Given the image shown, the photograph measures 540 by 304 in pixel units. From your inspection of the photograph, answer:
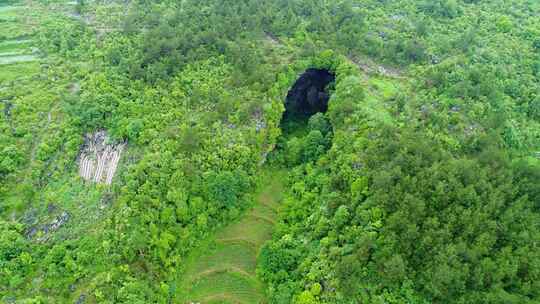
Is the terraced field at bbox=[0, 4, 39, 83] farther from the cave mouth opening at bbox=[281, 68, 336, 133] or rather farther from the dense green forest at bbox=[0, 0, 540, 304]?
the cave mouth opening at bbox=[281, 68, 336, 133]

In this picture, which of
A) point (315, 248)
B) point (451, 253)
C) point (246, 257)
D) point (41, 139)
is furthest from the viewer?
point (41, 139)

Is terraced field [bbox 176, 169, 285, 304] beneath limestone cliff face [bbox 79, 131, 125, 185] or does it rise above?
beneath


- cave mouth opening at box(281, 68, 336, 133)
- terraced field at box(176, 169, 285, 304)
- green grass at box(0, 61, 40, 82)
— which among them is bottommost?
terraced field at box(176, 169, 285, 304)

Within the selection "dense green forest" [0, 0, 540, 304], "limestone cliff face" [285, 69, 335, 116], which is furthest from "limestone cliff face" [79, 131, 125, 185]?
"limestone cliff face" [285, 69, 335, 116]

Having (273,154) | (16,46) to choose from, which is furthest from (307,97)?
(16,46)

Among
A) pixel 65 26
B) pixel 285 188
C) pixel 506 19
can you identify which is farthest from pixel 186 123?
pixel 506 19

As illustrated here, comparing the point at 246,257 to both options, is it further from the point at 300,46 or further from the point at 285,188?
the point at 300,46

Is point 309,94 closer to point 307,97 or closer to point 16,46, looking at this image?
point 307,97
